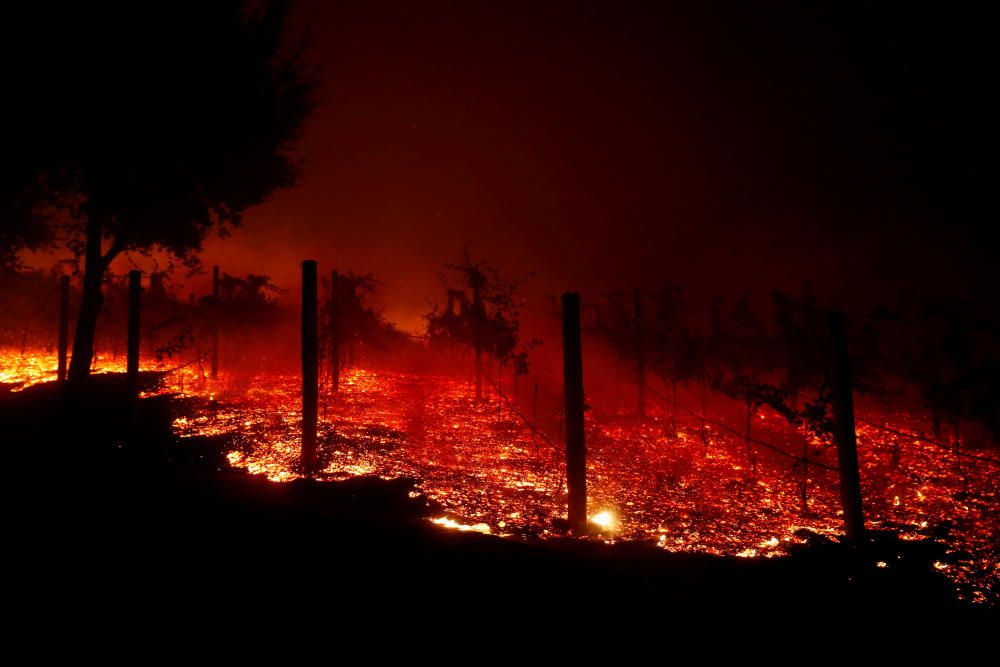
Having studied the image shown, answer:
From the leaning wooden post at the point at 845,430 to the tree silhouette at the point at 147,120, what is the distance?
17313mm

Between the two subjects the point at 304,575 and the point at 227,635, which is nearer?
the point at 227,635

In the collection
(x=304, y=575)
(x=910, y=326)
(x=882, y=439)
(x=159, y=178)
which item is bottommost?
(x=882, y=439)

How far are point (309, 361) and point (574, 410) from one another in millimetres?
4518

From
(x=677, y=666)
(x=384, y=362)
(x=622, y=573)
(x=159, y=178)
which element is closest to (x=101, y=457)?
(x=622, y=573)

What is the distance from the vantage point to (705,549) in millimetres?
5840

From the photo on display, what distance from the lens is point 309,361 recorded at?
7.80 metres

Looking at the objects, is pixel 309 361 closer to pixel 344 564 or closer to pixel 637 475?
pixel 344 564

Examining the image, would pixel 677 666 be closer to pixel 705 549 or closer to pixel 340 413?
pixel 705 549

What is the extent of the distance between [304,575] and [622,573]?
3.02 meters

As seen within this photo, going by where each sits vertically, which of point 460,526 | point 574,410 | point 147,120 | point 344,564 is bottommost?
point 460,526

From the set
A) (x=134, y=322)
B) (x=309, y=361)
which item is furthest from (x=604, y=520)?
(x=134, y=322)

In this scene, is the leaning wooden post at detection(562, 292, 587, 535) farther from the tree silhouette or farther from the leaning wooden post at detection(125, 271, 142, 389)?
the tree silhouette

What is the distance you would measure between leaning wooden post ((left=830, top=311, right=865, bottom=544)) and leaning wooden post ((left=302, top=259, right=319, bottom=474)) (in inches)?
291

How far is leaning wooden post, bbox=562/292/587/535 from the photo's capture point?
599 centimetres
